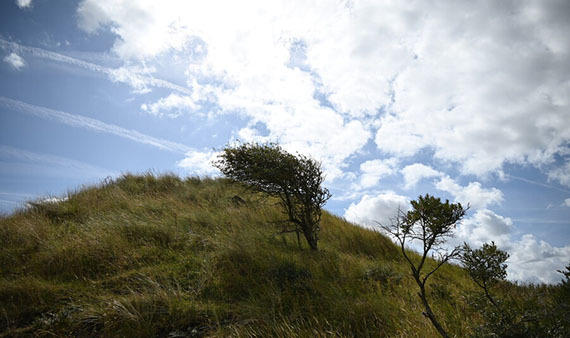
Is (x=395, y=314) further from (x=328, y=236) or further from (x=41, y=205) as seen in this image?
(x=41, y=205)

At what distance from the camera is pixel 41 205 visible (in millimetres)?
10898

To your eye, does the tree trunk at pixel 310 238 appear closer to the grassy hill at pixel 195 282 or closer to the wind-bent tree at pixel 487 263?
the grassy hill at pixel 195 282

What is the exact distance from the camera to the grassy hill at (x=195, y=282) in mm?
4613

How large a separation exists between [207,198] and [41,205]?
6.37 metres

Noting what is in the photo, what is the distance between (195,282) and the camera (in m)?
5.92

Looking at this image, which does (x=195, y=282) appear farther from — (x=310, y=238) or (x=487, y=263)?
(x=487, y=263)

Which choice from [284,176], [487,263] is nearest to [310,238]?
[284,176]

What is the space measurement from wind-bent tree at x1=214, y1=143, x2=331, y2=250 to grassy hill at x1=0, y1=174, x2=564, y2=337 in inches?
47.9

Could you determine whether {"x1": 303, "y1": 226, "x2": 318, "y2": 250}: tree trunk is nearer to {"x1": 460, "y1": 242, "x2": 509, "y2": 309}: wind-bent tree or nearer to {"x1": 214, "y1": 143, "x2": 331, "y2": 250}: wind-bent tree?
{"x1": 214, "y1": 143, "x2": 331, "y2": 250}: wind-bent tree

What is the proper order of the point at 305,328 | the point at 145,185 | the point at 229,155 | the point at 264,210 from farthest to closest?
1. the point at 145,185
2. the point at 264,210
3. the point at 229,155
4. the point at 305,328

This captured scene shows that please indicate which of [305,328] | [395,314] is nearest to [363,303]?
[395,314]

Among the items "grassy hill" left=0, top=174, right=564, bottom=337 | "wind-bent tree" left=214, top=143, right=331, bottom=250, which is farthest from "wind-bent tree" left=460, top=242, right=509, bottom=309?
"wind-bent tree" left=214, top=143, right=331, bottom=250

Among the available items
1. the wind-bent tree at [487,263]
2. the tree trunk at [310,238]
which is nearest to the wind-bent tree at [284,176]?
the tree trunk at [310,238]

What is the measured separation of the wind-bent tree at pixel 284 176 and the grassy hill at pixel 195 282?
1217 millimetres
